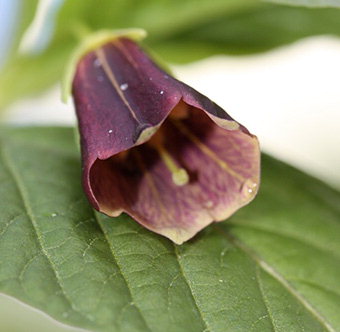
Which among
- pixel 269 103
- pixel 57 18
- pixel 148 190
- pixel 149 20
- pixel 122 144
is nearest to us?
pixel 122 144

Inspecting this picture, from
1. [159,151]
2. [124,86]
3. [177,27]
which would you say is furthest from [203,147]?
[177,27]

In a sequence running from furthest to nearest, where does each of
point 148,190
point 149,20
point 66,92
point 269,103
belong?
1. point 269,103
2. point 149,20
3. point 66,92
4. point 148,190

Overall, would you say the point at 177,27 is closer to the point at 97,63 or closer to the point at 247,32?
the point at 247,32

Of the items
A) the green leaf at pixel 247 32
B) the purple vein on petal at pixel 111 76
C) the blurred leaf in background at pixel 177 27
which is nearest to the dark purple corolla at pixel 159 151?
the purple vein on petal at pixel 111 76

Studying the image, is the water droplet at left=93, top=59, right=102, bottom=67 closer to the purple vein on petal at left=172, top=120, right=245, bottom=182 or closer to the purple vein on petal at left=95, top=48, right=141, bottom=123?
the purple vein on petal at left=95, top=48, right=141, bottom=123

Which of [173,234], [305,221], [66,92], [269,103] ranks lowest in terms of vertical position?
[269,103]

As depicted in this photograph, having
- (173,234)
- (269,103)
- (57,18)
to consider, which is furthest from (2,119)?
(269,103)

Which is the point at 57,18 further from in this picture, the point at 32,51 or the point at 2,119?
the point at 2,119

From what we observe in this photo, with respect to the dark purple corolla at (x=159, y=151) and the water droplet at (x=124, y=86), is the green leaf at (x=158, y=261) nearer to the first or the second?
the dark purple corolla at (x=159, y=151)
